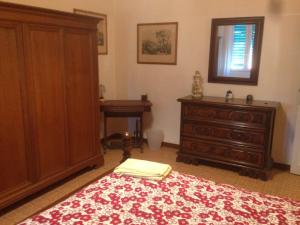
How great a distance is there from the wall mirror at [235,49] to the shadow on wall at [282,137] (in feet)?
1.87

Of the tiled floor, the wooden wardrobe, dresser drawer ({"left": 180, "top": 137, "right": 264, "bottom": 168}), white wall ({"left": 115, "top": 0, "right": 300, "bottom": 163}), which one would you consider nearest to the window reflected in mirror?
white wall ({"left": 115, "top": 0, "right": 300, "bottom": 163})

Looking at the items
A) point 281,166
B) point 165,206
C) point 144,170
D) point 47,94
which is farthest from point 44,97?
point 281,166

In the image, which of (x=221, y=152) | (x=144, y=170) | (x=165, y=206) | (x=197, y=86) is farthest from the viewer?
(x=197, y=86)

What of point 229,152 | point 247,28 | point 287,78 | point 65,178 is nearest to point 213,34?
point 247,28

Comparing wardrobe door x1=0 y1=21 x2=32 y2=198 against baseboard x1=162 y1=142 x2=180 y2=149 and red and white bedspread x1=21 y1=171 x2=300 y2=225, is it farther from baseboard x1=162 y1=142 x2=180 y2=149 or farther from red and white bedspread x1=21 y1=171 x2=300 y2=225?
baseboard x1=162 y1=142 x2=180 y2=149

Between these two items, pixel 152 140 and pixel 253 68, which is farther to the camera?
pixel 152 140

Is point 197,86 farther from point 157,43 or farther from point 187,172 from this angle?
point 187,172

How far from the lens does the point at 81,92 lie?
316 centimetres

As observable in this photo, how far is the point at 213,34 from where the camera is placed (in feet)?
12.2

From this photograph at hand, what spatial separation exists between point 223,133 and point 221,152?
10.1 inches

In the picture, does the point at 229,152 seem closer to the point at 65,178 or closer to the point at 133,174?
the point at 133,174

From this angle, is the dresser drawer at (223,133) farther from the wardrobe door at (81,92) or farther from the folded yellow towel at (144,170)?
the folded yellow towel at (144,170)

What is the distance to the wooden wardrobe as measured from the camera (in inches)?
94.4

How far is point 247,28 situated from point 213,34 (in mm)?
450
